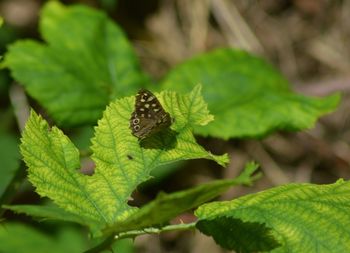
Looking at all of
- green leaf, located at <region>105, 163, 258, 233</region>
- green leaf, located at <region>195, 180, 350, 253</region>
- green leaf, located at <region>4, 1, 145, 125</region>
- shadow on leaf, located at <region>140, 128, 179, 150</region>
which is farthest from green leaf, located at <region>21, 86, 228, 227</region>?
green leaf, located at <region>4, 1, 145, 125</region>

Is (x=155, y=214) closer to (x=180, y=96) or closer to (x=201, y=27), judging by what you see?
(x=180, y=96)

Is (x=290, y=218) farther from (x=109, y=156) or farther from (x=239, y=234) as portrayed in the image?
(x=109, y=156)

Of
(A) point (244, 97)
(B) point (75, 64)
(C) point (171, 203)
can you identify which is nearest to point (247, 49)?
(A) point (244, 97)

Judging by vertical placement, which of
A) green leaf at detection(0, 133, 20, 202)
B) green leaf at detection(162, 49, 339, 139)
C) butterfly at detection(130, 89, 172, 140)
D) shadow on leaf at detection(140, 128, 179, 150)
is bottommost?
green leaf at detection(0, 133, 20, 202)

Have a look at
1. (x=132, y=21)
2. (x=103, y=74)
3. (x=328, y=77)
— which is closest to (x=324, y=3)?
(x=328, y=77)

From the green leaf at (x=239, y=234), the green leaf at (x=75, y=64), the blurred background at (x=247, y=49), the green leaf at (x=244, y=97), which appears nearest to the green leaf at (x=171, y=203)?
the green leaf at (x=239, y=234)

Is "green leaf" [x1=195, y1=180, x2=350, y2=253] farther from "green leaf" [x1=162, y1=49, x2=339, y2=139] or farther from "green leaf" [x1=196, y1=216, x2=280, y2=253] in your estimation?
"green leaf" [x1=162, y1=49, x2=339, y2=139]
